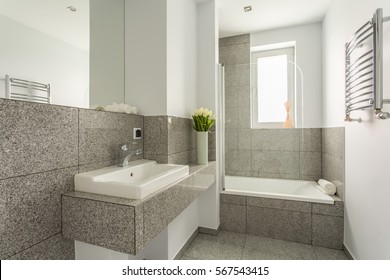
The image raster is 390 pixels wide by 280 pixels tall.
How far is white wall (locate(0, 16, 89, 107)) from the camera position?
0.92 meters

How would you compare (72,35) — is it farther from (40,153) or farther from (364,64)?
(364,64)

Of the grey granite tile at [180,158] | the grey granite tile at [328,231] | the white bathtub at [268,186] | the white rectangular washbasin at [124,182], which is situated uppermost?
the grey granite tile at [180,158]

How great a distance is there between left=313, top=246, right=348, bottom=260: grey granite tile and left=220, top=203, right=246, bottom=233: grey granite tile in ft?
2.43

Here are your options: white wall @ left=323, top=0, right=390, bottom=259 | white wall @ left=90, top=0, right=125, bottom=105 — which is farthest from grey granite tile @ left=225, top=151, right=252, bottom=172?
white wall @ left=90, top=0, right=125, bottom=105

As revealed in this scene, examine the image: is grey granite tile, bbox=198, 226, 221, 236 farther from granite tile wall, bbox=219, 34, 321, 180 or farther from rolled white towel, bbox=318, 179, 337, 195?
rolled white towel, bbox=318, 179, 337, 195

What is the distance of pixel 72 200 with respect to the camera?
1.07 meters

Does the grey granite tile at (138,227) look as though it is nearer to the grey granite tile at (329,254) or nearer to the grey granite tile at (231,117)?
the grey granite tile at (329,254)

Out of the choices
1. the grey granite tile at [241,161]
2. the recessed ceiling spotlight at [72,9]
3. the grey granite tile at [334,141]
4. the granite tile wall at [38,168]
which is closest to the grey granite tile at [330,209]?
the grey granite tile at [334,141]

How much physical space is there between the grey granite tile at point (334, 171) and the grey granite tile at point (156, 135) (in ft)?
5.95

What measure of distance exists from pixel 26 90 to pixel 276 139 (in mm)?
2680

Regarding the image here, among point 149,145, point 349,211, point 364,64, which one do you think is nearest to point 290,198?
point 349,211

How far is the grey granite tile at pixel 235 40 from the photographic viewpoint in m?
3.11

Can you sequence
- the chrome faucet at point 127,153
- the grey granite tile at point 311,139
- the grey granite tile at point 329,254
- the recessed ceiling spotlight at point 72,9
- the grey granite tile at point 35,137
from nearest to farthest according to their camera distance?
1. the grey granite tile at point 35,137
2. the recessed ceiling spotlight at point 72,9
3. the chrome faucet at point 127,153
4. the grey granite tile at point 329,254
5. the grey granite tile at point 311,139

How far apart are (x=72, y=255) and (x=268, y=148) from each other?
2473 mm
